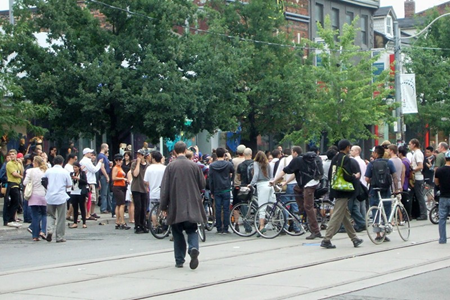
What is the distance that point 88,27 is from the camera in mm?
24969

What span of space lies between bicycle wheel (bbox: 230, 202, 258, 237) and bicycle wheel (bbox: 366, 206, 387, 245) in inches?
105

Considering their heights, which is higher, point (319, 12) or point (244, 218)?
point (319, 12)

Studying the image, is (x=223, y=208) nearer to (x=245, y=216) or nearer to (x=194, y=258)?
(x=245, y=216)

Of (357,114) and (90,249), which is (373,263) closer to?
(90,249)

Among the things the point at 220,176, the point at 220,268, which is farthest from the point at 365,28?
the point at 220,268

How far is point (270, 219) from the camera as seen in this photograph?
1609 centimetres

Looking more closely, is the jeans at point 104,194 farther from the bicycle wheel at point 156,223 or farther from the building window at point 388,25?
the building window at point 388,25

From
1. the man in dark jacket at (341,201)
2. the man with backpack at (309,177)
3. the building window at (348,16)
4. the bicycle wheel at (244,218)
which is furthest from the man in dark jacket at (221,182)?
the building window at (348,16)

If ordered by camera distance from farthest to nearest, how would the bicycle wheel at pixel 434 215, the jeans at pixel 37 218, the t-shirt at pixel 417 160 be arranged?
the t-shirt at pixel 417 160
the bicycle wheel at pixel 434 215
the jeans at pixel 37 218

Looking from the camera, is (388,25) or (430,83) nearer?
(430,83)

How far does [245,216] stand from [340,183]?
3.37 metres

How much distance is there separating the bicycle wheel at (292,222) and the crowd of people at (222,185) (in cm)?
7

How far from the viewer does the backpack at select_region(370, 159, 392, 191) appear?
15.6m

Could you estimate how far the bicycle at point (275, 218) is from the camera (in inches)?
631
